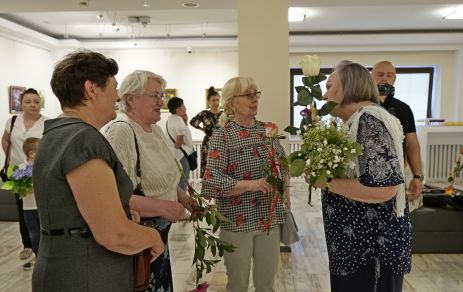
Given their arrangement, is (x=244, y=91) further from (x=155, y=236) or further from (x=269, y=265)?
(x=155, y=236)

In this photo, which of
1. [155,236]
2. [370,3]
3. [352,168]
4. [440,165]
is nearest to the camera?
[155,236]

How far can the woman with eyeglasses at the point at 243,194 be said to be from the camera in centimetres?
237

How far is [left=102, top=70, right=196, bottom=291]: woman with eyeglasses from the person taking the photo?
1.76m

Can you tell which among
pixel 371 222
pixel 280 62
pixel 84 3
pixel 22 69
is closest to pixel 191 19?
pixel 84 3

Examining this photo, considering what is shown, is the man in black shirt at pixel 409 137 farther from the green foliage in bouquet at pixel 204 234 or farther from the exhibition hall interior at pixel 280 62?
the green foliage in bouquet at pixel 204 234

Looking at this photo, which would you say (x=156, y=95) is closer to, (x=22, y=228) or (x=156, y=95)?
(x=156, y=95)

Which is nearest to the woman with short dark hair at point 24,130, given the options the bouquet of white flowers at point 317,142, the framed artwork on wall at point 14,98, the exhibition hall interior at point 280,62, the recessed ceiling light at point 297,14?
the exhibition hall interior at point 280,62

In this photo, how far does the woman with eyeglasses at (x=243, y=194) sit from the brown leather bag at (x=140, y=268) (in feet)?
2.95

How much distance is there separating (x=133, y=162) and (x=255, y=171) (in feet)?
2.80

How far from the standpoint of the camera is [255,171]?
238 centimetres

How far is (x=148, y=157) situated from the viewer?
185 cm

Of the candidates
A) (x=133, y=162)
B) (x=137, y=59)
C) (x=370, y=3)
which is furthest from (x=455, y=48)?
(x=133, y=162)

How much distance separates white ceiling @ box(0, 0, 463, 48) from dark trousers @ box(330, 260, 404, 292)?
3960 mm

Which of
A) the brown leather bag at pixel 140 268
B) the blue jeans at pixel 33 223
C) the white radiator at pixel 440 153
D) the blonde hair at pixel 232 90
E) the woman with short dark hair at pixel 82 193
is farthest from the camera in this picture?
the white radiator at pixel 440 153
